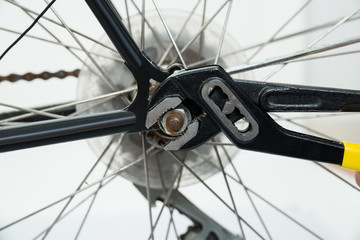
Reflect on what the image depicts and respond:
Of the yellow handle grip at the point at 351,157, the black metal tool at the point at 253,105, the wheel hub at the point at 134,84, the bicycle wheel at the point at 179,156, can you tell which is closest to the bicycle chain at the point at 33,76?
the bicycle wheel at the point at 179,156

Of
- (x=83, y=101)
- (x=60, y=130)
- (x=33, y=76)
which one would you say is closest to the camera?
(x=60, y=130)

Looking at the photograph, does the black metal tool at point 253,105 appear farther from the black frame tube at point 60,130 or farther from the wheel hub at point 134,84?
the wheel hub at point 134,84

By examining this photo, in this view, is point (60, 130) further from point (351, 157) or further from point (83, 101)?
point (351, 157)

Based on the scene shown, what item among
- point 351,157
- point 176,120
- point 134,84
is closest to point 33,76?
point 134,84

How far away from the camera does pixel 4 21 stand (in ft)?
4.36

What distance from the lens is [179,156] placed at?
790mm

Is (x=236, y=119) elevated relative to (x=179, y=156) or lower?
lower

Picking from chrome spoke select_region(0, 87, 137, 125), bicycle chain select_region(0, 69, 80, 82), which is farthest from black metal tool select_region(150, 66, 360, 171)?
bicycle chain select_region(0, 69, 80, 82)

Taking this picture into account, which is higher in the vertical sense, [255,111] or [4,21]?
[4,21]

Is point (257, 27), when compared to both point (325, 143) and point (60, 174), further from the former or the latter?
point (325, 143)

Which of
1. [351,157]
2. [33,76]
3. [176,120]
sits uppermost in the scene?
[33,76]

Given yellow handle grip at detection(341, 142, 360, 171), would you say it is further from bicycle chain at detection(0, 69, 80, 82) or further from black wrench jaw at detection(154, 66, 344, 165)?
bicycle chain at detection(0, 69, 80, 82)

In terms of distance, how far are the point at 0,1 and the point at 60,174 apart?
50cm

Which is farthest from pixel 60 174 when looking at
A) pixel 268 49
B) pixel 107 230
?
pixel 268 49
